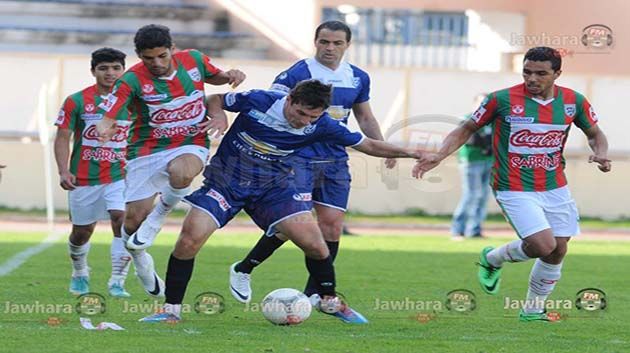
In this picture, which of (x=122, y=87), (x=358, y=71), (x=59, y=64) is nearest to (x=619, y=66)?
(x=59, y=64)

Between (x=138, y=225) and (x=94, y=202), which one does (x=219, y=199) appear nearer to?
(x=138, y=225)

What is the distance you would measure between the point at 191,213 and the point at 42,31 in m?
17.7

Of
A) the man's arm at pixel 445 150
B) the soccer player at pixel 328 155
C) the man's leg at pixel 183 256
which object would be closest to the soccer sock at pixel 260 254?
the soccer player at pixel 328 155

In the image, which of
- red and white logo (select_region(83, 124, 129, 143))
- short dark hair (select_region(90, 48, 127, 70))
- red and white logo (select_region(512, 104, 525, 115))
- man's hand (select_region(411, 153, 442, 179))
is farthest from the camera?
red and white logo (select_region(83, 124, 129, 143))

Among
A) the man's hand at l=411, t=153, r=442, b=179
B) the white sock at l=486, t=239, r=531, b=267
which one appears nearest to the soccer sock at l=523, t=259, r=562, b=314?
the white sock at l=486, t=239, r=531, b=267

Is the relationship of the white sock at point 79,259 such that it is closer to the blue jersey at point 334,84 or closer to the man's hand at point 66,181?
the man's hand at point 66,181

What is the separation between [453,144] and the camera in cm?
936

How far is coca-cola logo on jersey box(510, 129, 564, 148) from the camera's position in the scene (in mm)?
9219

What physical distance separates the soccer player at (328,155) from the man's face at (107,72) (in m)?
1.50

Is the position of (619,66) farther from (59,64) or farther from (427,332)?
(427,332)

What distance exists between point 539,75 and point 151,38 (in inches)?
110

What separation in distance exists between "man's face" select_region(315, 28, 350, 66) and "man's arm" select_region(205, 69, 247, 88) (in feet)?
2.33

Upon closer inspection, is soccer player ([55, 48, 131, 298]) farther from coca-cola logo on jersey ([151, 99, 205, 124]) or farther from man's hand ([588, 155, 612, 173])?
man's hand ([588, 155, 612, 173])

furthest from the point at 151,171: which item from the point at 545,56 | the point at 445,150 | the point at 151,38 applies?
the point at 545,56
